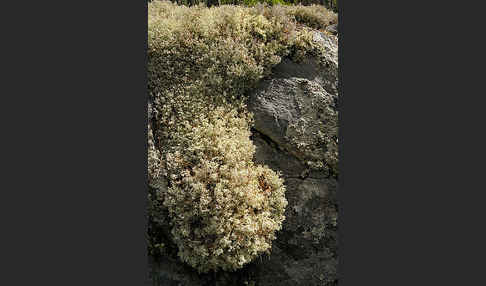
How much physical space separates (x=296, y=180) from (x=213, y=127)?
1438 mm

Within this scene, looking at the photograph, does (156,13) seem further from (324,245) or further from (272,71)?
(324,245)

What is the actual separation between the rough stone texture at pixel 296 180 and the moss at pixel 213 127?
19cm

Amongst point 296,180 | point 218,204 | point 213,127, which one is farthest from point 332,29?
point 218,204

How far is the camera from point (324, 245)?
20.9 ft

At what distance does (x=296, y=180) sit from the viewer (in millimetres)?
6434

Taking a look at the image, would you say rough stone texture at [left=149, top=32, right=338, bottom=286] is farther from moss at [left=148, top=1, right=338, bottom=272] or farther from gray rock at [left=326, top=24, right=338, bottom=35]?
gray rock at [left=326, top=24, right=338, bottom=35]

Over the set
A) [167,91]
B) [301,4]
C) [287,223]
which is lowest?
[287,223]

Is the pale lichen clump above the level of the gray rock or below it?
A: below

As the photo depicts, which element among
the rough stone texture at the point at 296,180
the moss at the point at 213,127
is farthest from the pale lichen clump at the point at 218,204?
the rough stone texture at the point at 296,180

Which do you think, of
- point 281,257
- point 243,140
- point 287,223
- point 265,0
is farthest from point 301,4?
point 281,257

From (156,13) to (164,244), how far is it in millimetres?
3362

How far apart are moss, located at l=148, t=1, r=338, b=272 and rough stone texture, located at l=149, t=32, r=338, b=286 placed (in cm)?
19

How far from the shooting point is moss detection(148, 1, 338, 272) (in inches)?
227

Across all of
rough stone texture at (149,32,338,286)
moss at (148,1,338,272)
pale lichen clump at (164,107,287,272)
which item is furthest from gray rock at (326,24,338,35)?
pale lichen clump at (164,107,287,272)
